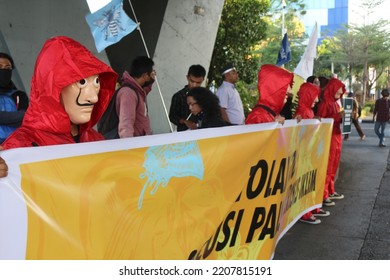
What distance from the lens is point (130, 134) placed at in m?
3.98

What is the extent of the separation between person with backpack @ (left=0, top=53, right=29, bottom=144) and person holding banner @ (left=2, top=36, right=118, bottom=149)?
161cm

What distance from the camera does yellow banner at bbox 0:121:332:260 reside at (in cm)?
180

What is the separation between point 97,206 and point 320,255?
3135mm

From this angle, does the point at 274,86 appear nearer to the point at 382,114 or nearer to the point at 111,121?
the point at 111,121

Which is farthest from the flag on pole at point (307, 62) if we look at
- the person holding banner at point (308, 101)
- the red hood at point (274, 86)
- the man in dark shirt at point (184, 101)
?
the red hood at point (274, 86)

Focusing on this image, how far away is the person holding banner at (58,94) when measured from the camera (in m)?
2.18

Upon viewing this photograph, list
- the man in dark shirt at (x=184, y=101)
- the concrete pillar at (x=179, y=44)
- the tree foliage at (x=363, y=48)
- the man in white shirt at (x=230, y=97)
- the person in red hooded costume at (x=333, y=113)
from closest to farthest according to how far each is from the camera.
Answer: the man in dark shirt at (x=184, y=101) → the man in white shirt at (x=230, y=97) → the person in red hooded costume at (x=333, y=113) → the concrete pillar at (x=179, y=44) → the tree foliage at (x=363, y=48)

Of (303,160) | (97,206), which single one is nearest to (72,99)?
(97,206)

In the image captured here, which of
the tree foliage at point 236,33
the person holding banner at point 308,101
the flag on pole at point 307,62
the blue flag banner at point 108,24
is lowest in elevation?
the person holding banner at point 308,101

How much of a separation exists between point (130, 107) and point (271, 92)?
4.15 feet

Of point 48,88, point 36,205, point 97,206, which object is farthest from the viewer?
point 48,88

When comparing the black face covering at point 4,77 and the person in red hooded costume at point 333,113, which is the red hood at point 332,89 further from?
the black face covering at point 4,77

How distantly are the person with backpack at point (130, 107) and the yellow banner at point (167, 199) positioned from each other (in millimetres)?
1290
